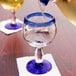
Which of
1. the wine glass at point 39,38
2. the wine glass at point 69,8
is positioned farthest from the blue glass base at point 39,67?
the wine glass at point 69,8

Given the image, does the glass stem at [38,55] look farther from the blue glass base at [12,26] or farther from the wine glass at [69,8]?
the blue glass base at [12,26]

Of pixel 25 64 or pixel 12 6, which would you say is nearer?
pixel 25 64

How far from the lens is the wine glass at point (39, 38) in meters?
0.56

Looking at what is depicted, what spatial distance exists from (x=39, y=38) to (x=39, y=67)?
85mm

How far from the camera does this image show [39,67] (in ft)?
1.94

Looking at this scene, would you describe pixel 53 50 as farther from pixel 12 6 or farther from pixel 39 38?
pixel 12 6

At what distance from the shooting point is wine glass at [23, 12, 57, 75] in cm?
56

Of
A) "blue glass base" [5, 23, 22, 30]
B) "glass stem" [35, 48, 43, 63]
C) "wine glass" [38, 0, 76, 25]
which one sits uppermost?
"wine glass" [38, 0, 76, 25]

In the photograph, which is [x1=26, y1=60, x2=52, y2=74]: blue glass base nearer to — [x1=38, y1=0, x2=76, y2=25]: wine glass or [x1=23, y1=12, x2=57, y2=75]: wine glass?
[x1=23, y1=12, x2=57, y2=75]: wine glass

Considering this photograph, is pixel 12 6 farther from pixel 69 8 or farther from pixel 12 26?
pixel 69 8

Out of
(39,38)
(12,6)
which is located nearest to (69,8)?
(39,38)

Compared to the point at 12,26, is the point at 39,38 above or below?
above

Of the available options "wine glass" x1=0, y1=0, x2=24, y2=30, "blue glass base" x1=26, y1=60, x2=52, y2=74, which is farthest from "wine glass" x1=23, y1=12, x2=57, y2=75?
"wine glass" x1=0, y1=0, x2=24, y2=30

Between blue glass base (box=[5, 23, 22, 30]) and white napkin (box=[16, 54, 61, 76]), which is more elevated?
white napkin (box=[16, 54, 61, 76])
